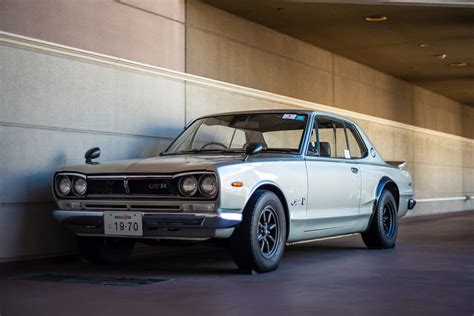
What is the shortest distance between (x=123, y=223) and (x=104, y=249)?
3.38 ft

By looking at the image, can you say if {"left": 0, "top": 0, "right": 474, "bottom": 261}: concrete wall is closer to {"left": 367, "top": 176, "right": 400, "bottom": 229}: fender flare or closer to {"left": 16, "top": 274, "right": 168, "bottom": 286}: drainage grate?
{"left": 16, "top": 274, "right": 168, "bottom": 286}: drainage grate

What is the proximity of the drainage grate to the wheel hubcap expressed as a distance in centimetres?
99

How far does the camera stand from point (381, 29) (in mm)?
12141

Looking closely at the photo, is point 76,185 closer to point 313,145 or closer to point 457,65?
point 313,145

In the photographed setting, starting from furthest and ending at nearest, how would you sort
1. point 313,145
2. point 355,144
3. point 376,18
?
point 376,18 → point 355,144 → point 313,145

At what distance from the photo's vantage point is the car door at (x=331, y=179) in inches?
282

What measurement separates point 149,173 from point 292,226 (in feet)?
5.03

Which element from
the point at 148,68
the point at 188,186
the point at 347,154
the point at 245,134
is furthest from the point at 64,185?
the point at 347,154

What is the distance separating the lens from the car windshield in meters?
7.27

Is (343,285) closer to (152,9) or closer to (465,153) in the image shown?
(152,9)

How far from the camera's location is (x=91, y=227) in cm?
627

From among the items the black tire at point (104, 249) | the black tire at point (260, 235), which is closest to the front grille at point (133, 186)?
the black tire at point (104, 249)

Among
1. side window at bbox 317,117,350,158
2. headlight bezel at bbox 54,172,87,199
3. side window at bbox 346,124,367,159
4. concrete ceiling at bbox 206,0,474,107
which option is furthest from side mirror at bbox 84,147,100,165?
concrete ceiling at bbox 206,0,474,107

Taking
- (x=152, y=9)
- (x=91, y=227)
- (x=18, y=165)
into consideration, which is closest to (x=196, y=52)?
(x=152, y=9)
